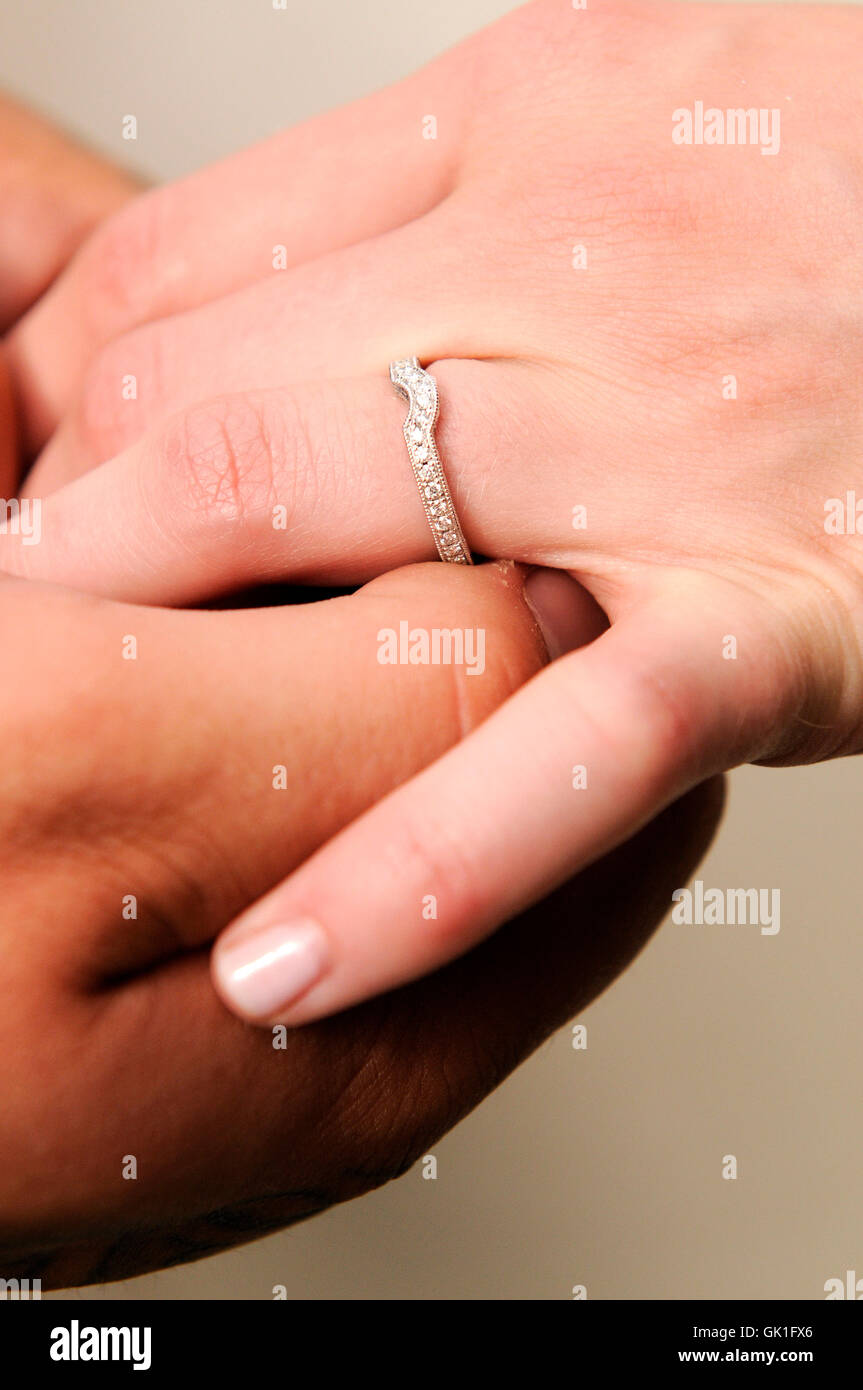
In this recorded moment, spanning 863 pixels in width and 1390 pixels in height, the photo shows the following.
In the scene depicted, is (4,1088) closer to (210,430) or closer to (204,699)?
(204,699)

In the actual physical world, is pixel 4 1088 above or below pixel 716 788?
below

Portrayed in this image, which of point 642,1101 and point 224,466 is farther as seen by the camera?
point 642,1101

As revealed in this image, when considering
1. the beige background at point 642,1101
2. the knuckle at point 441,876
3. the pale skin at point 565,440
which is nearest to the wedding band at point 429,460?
the pale skin at point 565,440

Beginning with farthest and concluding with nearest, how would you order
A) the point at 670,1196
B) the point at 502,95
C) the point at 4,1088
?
the point at 670,1196 < the point at 502,95 < the point at 4,1088

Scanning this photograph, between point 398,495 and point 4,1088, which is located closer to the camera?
point 4,1088

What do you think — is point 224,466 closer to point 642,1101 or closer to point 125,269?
point 125,269

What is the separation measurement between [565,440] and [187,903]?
29 centimetres

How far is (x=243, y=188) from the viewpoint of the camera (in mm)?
787

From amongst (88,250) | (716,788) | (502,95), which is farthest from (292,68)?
(716,788)

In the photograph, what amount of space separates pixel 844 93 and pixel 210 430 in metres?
0.38

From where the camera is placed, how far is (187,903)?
1.67ft

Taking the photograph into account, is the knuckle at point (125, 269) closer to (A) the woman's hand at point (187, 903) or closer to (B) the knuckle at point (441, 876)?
(A) the woman's hand at point (187, 903)

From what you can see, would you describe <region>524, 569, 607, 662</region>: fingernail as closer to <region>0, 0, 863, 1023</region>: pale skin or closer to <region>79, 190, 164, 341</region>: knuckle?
<region>0, 0, 863, 1023</region>: pale skin

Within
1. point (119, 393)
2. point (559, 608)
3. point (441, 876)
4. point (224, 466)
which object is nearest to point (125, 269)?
point (119, 393)
